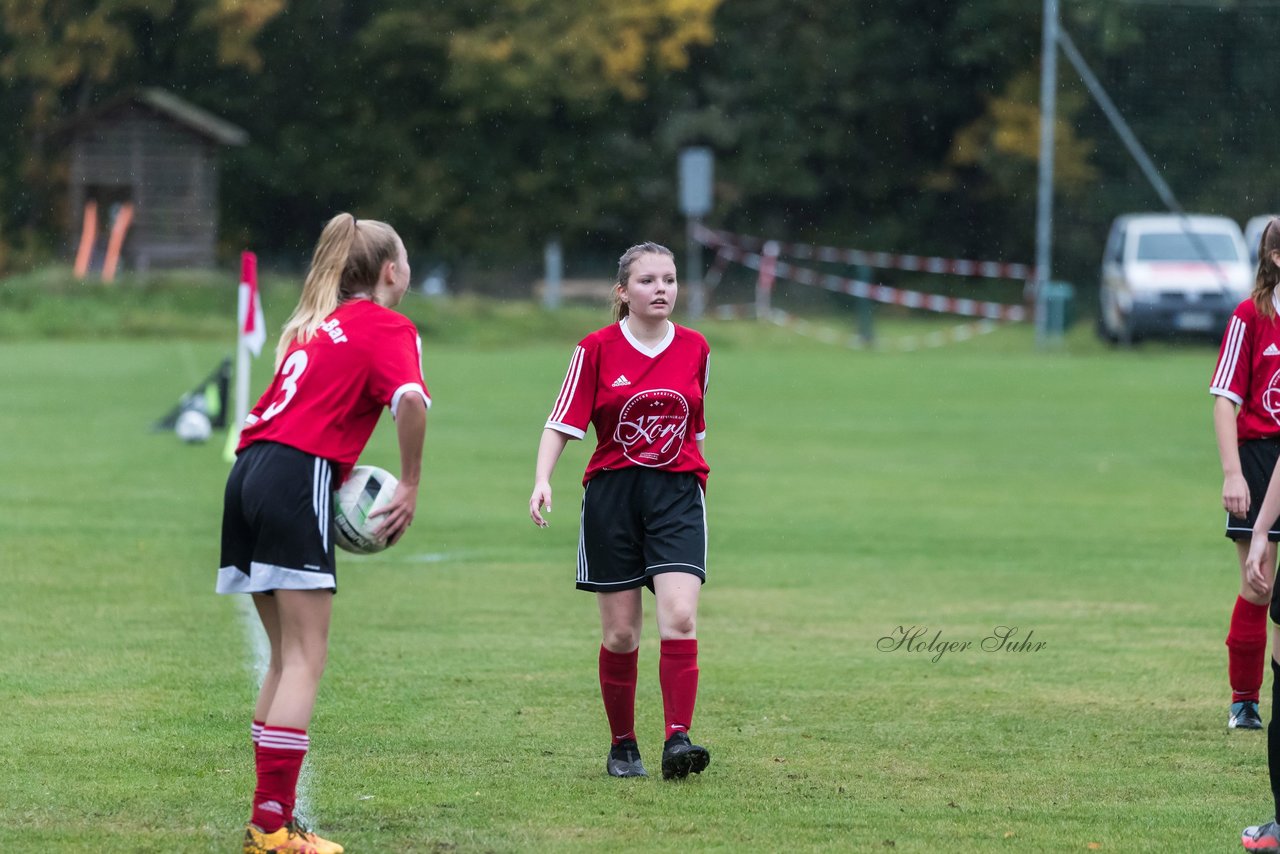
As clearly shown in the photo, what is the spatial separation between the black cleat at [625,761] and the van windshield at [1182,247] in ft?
95.1

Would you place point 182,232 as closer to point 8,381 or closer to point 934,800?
point 8,381

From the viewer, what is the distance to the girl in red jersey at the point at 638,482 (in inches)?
244

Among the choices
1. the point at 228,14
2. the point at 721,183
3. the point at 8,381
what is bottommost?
the point at 8,381

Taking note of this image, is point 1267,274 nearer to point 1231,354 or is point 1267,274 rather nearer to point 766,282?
point 1231,354

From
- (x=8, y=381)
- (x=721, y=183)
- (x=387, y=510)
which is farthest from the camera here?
(x=721, y=183)

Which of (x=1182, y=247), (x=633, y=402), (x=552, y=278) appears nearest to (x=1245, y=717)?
(x=633, y=402)

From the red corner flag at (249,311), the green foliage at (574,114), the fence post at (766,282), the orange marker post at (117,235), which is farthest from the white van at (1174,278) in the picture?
the orange marker post at (117,235)

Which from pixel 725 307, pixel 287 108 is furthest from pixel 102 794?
pixel 287 108

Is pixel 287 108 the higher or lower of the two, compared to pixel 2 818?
higher

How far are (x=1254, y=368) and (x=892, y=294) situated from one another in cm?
4114

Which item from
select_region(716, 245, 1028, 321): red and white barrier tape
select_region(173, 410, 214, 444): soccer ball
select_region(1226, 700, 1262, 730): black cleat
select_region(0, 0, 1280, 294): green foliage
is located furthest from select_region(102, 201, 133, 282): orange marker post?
select_region(1226, 700, 1262, 730): black cleat

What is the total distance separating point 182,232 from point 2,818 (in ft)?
139

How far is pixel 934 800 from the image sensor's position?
5.91 meters

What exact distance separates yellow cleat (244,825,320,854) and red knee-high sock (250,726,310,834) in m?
0.03
